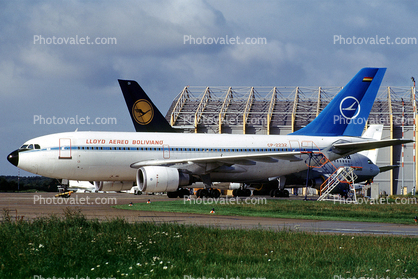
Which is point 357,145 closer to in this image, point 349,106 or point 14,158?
point 349,106

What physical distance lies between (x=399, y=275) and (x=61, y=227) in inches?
256

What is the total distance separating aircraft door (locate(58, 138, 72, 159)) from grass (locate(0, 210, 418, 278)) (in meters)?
15.2

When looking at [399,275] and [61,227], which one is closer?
[399,275]

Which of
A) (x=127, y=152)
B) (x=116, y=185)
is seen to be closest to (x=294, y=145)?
(x=127, y=152)

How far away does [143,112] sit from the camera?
37.6 m

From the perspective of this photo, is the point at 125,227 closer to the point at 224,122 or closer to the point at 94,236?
the point at 94,236

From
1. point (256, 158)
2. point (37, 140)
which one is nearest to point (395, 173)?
point (256, 158)

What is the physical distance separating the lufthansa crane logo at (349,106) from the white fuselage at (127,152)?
5234 mm

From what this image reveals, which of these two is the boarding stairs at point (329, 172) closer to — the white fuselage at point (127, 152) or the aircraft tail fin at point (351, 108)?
the white fuselage at point (127, 152)

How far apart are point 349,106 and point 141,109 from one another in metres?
15.3

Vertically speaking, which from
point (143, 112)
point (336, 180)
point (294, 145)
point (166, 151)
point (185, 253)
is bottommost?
point (185, 253)

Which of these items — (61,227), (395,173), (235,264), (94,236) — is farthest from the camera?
(395,173)

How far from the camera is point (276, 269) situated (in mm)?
6914

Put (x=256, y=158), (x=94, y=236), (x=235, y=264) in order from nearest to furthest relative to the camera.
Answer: (x=235, y=264) → (x=94, y=236) → (x=256, y=158)
